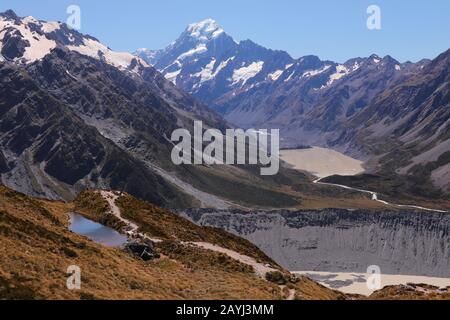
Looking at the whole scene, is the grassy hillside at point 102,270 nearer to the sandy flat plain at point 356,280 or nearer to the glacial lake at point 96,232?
the glacial lake at point 96,232

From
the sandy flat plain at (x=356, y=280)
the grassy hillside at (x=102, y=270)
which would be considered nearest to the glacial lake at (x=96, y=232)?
the grassy hillside at (x=102, y=270)

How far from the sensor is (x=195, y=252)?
171 ft

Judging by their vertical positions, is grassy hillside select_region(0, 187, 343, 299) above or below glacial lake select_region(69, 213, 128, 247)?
below

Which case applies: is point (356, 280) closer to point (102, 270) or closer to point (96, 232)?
point (96, 232)

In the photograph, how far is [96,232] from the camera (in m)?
58.5

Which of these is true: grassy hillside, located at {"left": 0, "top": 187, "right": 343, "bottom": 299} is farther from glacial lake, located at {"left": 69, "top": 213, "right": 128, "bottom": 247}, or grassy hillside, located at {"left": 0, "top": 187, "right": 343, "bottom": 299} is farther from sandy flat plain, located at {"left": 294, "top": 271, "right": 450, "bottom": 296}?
sandy flat plain, located at {"left": 294, "top": 271, "right": 450, "bottom": 296}

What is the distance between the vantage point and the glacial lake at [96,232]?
181ft

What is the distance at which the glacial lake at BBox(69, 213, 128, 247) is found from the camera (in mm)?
55281

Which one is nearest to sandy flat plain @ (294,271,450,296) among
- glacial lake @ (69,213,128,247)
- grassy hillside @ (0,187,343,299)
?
glacial lake @ (69,213,128,247)

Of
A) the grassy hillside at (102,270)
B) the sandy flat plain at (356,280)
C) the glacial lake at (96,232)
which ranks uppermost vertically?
the glacial lake at (96,232)

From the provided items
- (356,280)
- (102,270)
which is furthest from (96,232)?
(356,280)

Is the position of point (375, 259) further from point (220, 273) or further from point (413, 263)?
→ point (220, 273)

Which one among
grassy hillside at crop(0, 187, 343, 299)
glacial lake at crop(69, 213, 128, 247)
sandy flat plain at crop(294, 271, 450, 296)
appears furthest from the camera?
sandy flat plain at crop(294, 271, 450, 296)
